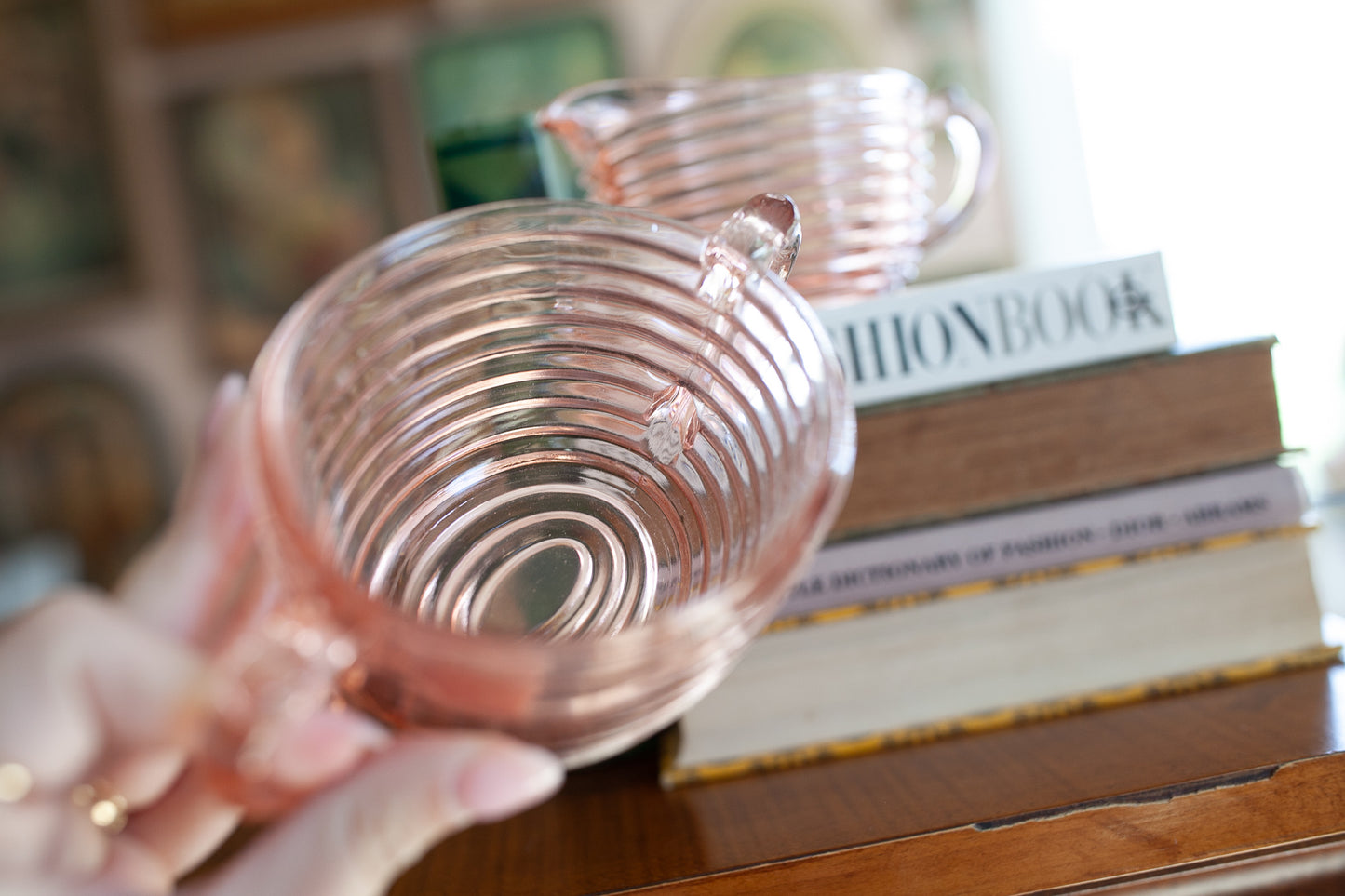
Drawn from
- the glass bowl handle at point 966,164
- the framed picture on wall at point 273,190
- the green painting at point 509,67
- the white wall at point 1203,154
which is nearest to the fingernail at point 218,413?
the glass bowl handle at point 966,164

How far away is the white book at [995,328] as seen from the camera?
333 mm

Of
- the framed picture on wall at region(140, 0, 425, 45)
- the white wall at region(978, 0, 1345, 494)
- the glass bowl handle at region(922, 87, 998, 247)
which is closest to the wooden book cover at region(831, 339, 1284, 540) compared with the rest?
the glass bowl handle at region(922, 87, 998, 247)

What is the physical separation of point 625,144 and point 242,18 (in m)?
1.73

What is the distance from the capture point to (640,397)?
0.23m

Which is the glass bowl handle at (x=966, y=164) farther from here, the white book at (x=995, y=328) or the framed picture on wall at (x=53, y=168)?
the framed picture on wall at (x=53, y=168)

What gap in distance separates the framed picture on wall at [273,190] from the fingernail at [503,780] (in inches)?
68.7

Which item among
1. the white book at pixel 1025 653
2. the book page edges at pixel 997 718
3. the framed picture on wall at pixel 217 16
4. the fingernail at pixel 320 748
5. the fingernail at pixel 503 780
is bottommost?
the book page edges at pixel 997 718

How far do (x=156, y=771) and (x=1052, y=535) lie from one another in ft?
0.86

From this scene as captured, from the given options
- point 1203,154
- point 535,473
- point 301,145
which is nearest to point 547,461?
point 535,473

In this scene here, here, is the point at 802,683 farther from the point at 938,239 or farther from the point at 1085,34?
the point at 1085,34

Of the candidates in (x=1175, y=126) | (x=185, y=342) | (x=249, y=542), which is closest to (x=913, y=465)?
(x=249, y=542)

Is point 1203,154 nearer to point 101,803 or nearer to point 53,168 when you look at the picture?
point 101,803

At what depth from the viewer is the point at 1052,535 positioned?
1.10 ft

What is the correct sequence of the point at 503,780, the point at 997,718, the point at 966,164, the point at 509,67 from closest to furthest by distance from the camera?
the point at 503,780 < the point at 997,718 < the point at 966,164 < the point at 509,67
